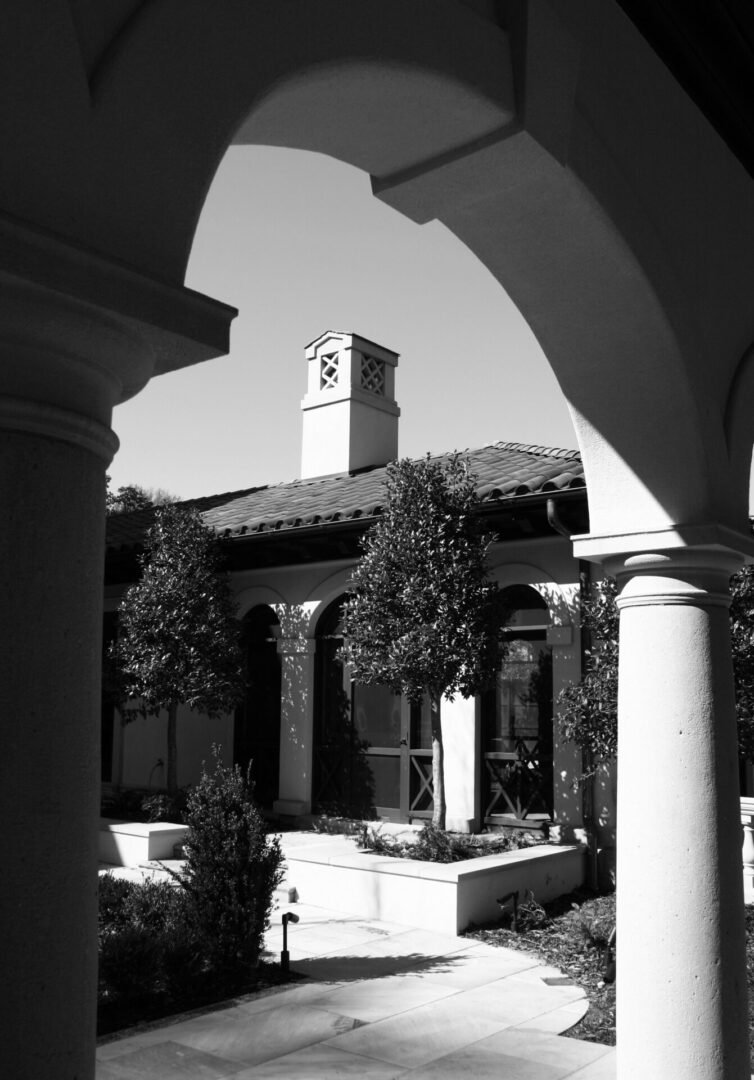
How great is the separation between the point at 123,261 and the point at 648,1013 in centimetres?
374

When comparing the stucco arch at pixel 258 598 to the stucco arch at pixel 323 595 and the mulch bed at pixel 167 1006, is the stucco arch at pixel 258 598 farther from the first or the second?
the mulch bed at pixel 167 1006

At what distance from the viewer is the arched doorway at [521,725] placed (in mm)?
12641

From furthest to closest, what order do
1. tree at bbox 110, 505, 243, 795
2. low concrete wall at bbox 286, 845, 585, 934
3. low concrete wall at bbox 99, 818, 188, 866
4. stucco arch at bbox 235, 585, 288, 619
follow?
stucco arch at bbox 235, 585, 288, 619 → tree at bbox 110, 505, 243, 795 → low concrete wall at bbox 99, 818, 188, 866 → low concrete wall at bbox 286, 845, 585, 934

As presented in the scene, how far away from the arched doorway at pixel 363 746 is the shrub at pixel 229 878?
577 centimetres

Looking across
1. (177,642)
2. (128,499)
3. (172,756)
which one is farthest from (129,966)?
(128,499)

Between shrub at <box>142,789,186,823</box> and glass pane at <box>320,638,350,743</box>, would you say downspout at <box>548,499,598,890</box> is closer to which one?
glass pane at <box>320,638,350,743</box>

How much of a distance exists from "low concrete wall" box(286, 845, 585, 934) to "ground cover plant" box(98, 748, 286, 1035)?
6.75 ft

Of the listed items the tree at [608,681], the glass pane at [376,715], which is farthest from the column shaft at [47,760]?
the glass pane at [376,715]

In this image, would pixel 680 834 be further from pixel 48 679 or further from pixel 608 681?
pixel 608 681

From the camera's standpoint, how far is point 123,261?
6.86ft

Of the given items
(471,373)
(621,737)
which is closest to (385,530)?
(471,373)

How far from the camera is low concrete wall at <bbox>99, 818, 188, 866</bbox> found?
40.3 feet

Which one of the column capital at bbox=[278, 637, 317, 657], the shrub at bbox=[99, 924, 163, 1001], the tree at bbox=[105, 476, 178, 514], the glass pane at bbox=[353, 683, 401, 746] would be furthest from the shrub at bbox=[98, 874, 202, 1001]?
the tree at bbox=[105, 476, 178, 514]

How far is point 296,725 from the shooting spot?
14945mm
